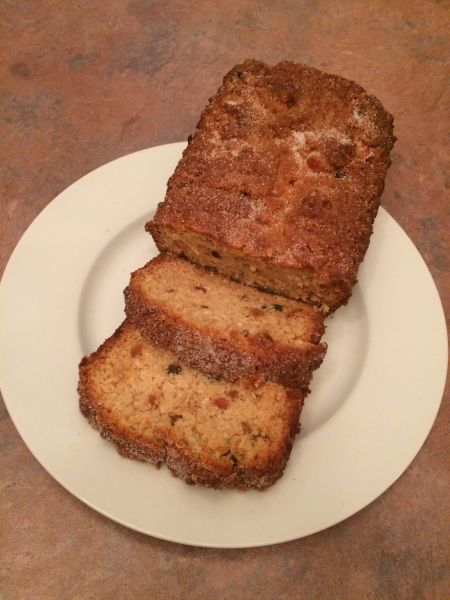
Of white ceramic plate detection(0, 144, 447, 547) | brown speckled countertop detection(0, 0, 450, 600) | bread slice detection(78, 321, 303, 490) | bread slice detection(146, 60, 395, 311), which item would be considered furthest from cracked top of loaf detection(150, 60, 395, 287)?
brown speckled countertop detection(0, 0, 450, 600)

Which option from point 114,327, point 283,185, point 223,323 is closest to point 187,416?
point 223,323

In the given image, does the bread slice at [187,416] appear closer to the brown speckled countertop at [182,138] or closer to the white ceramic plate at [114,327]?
the white ceramic plate at [114,327]

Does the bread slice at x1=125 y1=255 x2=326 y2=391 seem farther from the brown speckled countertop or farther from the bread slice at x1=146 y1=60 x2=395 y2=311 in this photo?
the brown speckled countertop

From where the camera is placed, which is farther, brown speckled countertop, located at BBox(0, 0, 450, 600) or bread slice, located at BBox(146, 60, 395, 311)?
bread slice, located at BBox(146, 60, 395, 311)

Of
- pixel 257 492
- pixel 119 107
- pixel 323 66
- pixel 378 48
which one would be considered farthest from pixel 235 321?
pixel 378 48

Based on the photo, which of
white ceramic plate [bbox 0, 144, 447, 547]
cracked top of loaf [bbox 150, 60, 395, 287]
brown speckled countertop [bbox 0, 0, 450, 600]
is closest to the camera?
white ceramic plate [bbox 0, 144, 447, 547]

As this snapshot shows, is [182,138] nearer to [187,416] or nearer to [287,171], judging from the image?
[287,171]
